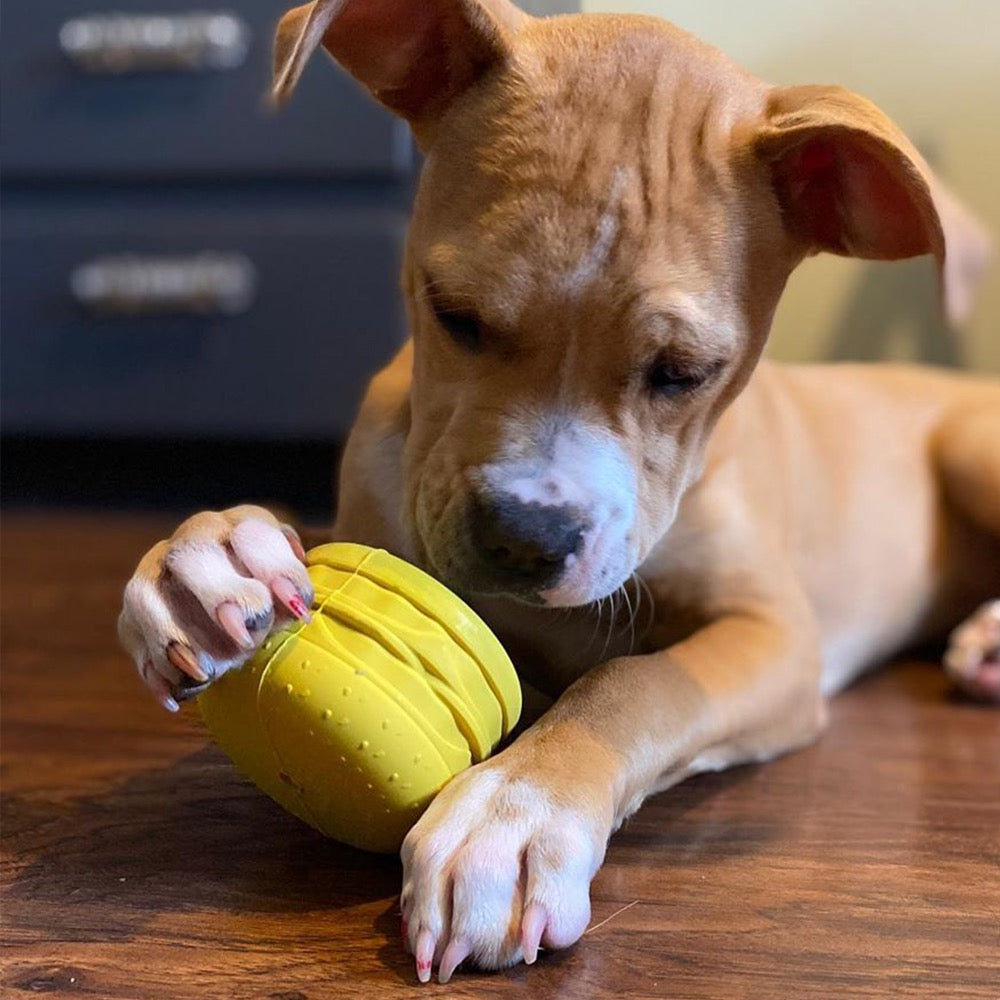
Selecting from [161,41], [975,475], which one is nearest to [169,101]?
[161,41]

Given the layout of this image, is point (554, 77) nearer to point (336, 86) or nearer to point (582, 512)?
point (582, 512)

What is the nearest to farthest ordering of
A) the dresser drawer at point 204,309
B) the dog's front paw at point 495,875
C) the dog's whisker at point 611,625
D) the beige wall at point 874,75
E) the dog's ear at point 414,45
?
the dog's front paw at point 495,875 < the dog's ear at point 414,45 < the dog's whisker at point 611,625 < the beige wall at point 874,75 < the dresser drawer at point 204,309

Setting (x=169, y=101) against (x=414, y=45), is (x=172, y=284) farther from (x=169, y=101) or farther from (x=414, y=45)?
(x=414, y=45)

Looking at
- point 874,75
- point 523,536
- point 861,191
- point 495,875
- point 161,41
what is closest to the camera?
point 495,875

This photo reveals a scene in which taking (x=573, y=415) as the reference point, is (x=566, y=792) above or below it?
below

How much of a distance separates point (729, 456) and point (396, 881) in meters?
0.79

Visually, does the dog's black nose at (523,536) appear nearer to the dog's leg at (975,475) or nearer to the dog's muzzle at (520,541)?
the dog's muzzle at (520,541)

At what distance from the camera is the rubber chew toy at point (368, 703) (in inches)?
52.8

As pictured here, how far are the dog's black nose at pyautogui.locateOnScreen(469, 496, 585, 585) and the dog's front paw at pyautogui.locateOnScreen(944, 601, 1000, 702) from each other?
3.32 feet

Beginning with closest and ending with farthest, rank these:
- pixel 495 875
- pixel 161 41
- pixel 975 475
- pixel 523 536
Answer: pixel 495 875
pixel 523 536
pixel 975 475
pixel 161 41

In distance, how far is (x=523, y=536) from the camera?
1.44m

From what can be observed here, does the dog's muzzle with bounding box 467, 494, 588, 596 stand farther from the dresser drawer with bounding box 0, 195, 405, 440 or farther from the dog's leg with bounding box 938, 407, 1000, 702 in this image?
the dresser drawer with bounding box 0, 195, 405, 440

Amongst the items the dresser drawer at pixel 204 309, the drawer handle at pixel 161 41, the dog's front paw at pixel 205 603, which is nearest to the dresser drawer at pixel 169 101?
the drawer handle at pixel 161 41

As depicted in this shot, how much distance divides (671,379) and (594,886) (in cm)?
53
